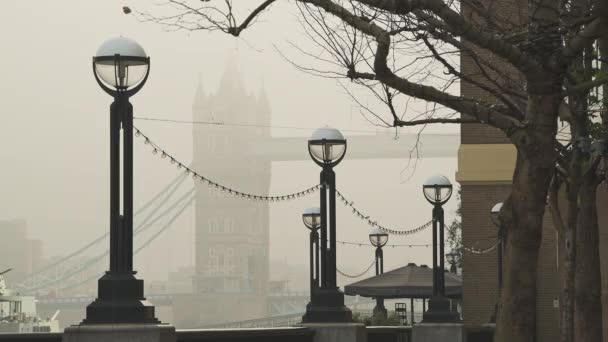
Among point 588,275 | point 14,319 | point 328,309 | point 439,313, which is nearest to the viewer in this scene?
point 588,275

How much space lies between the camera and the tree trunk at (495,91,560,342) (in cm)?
1270

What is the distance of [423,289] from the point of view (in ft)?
112

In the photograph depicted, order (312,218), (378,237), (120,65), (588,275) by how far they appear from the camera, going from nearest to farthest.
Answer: (120,65), (588,275), (312,218), (378,237)

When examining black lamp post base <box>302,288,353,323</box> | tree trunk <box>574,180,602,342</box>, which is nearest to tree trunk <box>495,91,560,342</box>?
tree trunk <box>574,180,602,342</box>

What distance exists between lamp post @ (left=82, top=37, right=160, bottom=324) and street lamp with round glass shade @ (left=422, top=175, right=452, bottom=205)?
14.1 metres

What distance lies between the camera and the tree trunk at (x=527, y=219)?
12.7 meters

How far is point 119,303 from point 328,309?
6.54 meters

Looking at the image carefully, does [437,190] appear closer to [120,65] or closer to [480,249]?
[480,249]

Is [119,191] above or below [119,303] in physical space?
above

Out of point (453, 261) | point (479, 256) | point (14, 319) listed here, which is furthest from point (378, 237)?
point (14, 319)

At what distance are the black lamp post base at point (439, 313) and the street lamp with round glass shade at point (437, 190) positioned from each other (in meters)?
1.81

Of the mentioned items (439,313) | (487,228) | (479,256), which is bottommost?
(439,313)

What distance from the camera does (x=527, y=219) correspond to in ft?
41.6

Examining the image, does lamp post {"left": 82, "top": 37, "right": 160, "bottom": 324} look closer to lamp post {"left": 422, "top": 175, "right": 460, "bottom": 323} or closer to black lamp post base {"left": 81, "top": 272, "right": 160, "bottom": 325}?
black lamp post base {"left": 81, "top": 272, "right": 160, "bottom": 325}
